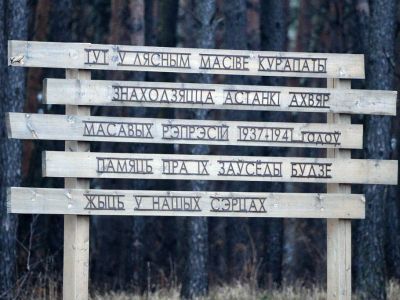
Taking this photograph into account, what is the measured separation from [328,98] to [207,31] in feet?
16.6

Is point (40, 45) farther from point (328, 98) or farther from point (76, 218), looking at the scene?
point (328, 98)

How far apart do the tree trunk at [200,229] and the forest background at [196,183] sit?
2 centimetres

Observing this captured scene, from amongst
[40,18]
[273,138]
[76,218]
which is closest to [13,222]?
[76,218]

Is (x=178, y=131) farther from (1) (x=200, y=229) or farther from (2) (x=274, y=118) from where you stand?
(2) (x=274, y=118)

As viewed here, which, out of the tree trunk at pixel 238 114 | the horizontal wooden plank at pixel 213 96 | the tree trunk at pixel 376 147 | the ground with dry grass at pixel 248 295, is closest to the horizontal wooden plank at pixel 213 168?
the horizontal wooden plank at pixel 213 96

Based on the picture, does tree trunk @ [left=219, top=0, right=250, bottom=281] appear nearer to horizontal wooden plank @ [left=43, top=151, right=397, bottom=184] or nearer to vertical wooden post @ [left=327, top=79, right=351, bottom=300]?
vertical wooden post @ [left=327, top=79, right=351, bottom=300]

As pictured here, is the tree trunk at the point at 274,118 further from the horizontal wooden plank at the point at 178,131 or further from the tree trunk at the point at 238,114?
the horizontal wooden plank at the point at 178,131

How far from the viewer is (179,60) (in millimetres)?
10609

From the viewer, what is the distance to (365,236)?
14.1 m

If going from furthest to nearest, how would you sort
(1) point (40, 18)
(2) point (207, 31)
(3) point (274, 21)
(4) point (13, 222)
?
1. (1) point (40, 18)
2. (3) point (274, 21)
3. (2) point (207, 31)
4. (4) point (13, 222)

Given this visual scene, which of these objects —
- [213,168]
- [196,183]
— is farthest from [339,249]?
[196,183]

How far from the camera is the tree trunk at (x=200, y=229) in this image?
50.9ft

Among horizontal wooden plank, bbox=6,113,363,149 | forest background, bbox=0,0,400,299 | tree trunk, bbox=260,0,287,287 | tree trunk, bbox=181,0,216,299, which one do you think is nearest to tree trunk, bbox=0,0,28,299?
Answer: forest background, bbox=0,0,400,299

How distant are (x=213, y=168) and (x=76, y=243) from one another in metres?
1.55
